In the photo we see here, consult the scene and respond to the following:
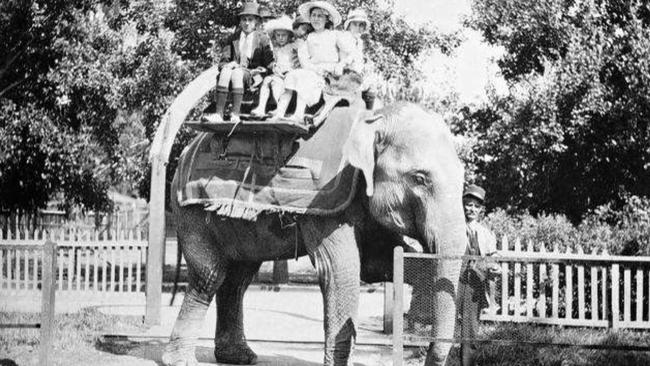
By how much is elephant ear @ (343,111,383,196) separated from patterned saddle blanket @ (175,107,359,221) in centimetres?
22

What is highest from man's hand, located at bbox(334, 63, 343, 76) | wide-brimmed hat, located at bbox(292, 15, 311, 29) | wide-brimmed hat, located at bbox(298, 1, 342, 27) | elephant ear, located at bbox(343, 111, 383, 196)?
wide-brimmed hat, located at bbox(298, 1, 342, 27)

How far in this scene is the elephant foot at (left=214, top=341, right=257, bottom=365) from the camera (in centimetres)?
875

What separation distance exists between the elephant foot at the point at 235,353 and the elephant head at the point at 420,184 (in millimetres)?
2496

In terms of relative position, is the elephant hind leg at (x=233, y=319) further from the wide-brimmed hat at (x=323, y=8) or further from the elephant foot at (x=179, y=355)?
the wide-brimmed hat at (x=323, y=8)

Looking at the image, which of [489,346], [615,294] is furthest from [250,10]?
[615,294]

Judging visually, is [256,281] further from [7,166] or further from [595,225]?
[595,225]

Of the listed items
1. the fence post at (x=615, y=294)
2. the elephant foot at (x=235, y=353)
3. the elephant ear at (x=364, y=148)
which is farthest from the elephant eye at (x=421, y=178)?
the fence post at (x=615, y=294)

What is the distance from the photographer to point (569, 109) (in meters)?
14.0

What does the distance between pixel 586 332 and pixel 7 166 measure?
42.8 ft

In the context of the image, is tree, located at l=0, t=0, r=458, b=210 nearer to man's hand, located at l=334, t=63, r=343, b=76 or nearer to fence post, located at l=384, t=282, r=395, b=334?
fence post, located at l=384, t=282, r=395, b=334

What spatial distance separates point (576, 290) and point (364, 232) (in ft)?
16.1

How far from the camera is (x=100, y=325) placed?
1196 cm

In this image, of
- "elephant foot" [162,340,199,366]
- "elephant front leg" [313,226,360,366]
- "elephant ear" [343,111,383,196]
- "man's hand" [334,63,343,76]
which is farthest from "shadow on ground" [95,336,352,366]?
"man's hand" [334,63,343,76]

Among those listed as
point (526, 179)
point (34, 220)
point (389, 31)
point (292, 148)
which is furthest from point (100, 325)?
point (34, 220)
